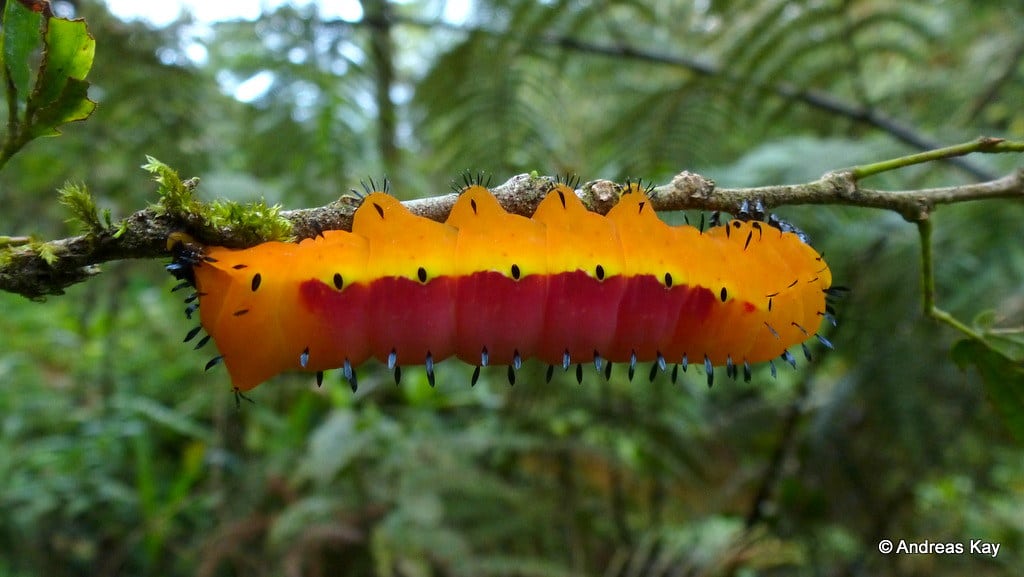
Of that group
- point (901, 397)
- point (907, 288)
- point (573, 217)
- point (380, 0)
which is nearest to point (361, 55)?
point (380, 0)

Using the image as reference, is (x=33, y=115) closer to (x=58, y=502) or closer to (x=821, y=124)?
(x=58, y=502)

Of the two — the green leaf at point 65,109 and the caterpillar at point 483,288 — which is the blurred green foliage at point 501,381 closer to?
the caterpillar at point 483,288

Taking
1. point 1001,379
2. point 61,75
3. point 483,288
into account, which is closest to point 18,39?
point 61,75

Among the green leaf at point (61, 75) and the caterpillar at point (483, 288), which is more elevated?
the green leaf at point (61, 75)

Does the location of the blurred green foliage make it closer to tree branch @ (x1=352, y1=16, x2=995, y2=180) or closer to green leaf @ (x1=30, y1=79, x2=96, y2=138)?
tree branch @ (x1=352, y1=16, x2=995, y2=180)

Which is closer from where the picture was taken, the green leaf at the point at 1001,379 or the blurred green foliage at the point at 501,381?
the green leaf at the point at 1001,379

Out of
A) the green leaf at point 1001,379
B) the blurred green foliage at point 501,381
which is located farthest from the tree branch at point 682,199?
the blurred green foliage at point 501,381
